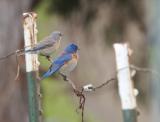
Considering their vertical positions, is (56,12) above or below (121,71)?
above

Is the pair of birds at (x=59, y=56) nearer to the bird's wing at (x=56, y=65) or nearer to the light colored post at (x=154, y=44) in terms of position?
the bird's wing at (x=56, y=65)

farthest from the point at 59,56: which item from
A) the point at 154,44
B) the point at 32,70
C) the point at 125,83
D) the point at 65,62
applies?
the point at 154,44

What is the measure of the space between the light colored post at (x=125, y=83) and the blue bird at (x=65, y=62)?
0.68 meters

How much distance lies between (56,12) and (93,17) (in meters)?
0.31

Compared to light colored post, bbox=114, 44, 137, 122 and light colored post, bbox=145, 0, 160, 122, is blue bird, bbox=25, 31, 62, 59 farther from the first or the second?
light colored post, bbox=145, 0, 160, 122

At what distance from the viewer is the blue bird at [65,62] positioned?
2896mm

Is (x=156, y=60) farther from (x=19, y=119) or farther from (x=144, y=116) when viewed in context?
(x=19, y=119)

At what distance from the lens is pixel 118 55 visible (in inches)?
87.9

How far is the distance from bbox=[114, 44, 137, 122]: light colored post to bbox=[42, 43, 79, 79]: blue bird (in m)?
0.68

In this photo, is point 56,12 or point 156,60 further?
point 156,60

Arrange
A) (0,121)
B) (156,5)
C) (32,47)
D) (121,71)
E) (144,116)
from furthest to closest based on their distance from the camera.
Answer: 1. (144,116)
2. (156,5)
3. (0,121)
4. (32,47)
5. (121,71)

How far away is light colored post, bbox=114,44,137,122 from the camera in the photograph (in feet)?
7.29

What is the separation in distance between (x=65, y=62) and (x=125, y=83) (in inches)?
31.0

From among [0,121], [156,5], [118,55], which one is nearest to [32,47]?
[118,55]
